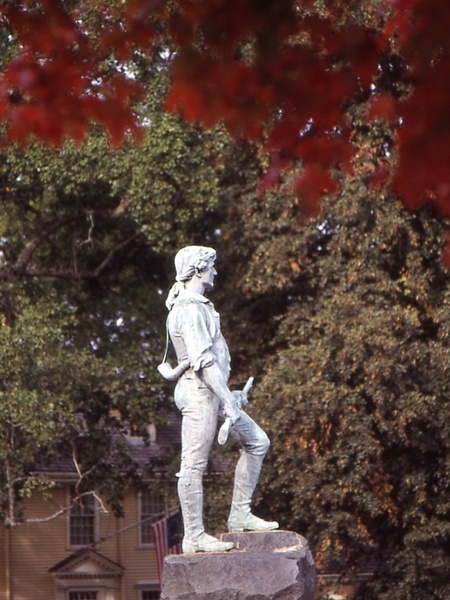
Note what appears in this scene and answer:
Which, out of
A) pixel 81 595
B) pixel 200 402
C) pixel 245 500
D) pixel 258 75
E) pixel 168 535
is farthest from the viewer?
pixel 81 595

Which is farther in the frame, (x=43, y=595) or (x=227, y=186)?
(x=43, y=595)

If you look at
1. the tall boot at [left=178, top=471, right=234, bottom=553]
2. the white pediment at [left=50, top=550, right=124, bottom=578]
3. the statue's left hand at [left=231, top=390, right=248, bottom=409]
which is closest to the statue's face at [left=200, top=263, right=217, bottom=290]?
the statue's left hand at [left=231, top=390, right=248, bottom=409]

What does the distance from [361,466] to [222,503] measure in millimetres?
2569

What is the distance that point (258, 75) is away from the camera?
4340 millimetres

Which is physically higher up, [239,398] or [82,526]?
[82,526]

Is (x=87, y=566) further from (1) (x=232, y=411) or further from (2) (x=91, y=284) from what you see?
(1) (x=232, y=411)

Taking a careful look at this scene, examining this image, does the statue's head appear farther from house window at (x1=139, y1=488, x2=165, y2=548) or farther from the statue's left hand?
house window at (x1=139, y1=488, x2=165, y2=548)

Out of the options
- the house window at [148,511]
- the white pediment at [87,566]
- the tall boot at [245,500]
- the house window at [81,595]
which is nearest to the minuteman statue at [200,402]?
the tall boot at [245,500]

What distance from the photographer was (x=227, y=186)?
24859mm

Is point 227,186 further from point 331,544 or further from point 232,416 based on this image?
point 232,416

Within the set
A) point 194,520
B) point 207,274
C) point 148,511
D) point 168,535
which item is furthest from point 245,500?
point 148,511

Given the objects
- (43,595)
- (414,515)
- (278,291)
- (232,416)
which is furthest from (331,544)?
(43,595)

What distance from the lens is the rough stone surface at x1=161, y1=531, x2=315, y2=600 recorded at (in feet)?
36.7

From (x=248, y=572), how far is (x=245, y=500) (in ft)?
3.03
